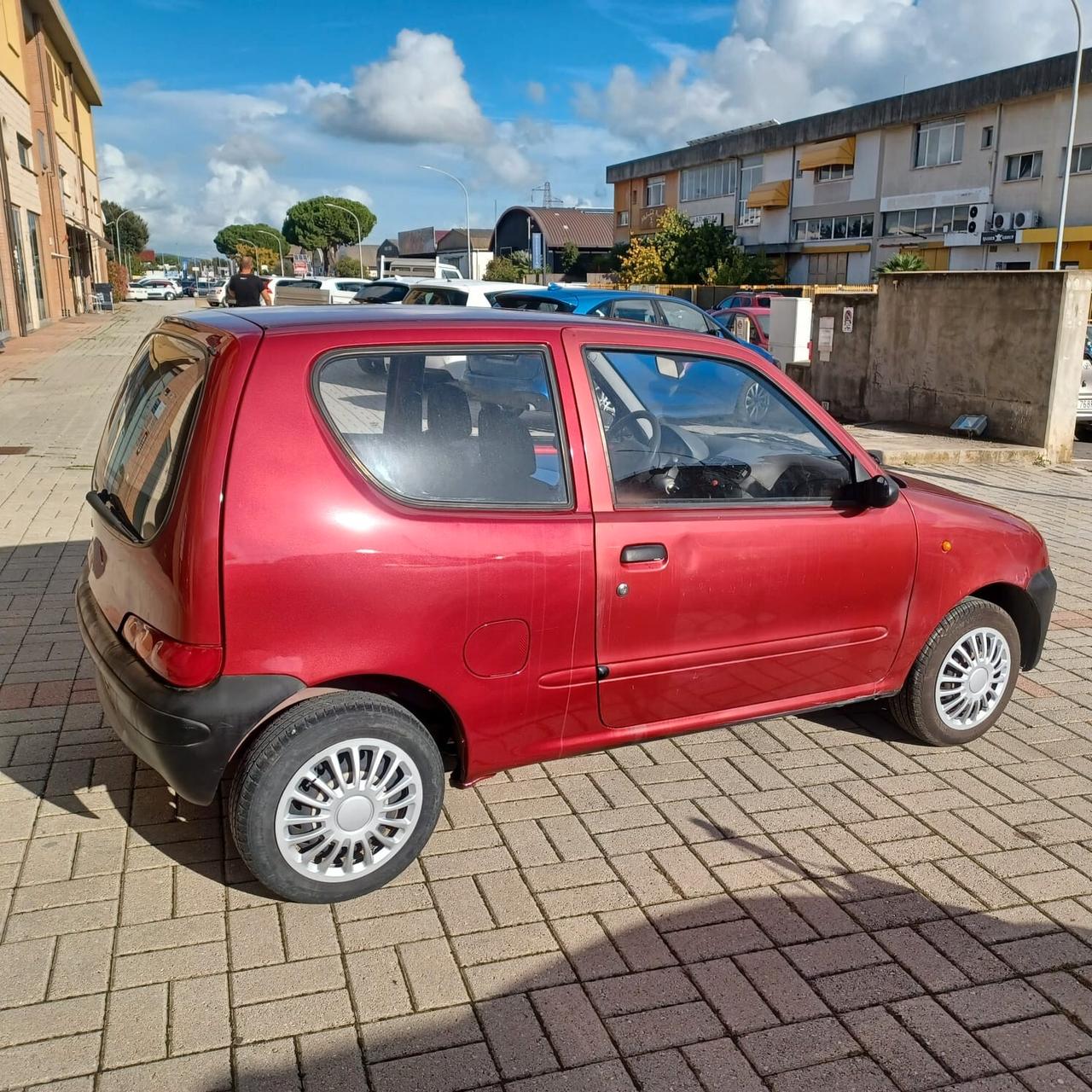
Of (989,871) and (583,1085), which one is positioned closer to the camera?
(583,1085)

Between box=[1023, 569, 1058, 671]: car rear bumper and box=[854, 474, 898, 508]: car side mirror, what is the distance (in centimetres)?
103

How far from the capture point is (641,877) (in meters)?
3.56

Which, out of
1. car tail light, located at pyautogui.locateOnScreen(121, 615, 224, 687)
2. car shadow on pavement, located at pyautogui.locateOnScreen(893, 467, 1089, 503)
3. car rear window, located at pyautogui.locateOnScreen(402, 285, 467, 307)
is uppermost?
car rear window, located at pyautogui.locateOnScreen(402, 285, 467, 307)

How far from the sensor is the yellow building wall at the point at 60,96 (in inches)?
1623

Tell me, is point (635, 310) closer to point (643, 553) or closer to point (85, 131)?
point (643, 553)

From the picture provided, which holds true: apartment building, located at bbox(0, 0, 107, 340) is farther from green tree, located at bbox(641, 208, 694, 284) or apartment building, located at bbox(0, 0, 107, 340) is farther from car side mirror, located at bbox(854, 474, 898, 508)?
green tree, located at bbox(641, 208, 694, 284)

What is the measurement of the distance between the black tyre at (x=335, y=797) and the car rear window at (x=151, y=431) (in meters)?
0.76

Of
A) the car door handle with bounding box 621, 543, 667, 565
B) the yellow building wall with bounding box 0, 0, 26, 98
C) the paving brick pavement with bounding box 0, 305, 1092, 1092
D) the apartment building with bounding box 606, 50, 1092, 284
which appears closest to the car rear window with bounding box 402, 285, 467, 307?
the paving brick pavement with bounding box 0, 305, 1092, 1092

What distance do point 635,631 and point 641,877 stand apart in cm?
80

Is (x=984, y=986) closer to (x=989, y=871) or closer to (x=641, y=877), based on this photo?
(x=989, y=871)

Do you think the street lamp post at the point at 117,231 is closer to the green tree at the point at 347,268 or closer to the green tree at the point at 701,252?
the green tree at the point at 347,268

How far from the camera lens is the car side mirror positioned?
3.96m

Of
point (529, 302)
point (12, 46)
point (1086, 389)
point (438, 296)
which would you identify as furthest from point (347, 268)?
point (529, 302)

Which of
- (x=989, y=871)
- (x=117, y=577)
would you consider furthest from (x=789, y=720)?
(x=117, y=577)
